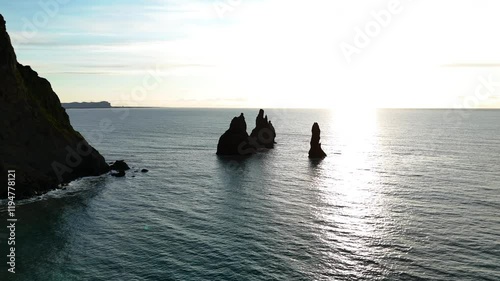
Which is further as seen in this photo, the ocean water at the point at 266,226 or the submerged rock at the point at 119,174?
the submerged rock at the point at 119,174

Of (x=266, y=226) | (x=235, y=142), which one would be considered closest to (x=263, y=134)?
(x=235, y=142)

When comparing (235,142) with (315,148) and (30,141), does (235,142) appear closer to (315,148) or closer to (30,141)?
(315,148)

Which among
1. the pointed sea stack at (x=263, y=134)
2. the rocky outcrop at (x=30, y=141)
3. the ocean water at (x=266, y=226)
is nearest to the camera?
the ocean water at (x=266, y=226)

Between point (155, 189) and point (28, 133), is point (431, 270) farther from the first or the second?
point (28, 133)

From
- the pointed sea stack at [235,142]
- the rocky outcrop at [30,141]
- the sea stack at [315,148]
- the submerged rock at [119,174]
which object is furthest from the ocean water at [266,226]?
the pointed sea stack at [235,142]

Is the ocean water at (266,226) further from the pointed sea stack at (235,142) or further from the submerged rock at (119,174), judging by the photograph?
the pointed sea stack at (235,142)

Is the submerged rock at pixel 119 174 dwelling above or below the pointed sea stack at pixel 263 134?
below

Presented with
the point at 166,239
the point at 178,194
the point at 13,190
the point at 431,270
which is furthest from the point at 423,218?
the point at 13,190
